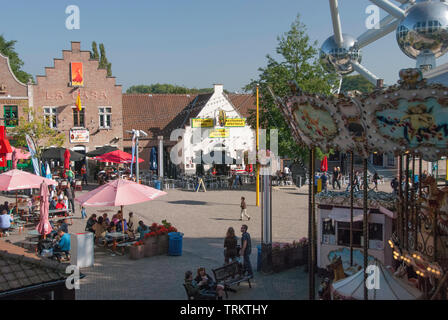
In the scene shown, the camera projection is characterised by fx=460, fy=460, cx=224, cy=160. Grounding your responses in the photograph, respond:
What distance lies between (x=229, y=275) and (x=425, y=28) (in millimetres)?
7166

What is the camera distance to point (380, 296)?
340 inches

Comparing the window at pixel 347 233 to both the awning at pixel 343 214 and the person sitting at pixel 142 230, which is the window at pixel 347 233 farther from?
the person sitting at pixel 142 230

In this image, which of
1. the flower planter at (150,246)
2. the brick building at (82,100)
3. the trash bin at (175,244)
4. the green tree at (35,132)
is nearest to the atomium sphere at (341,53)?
the trash bin at (175,244)

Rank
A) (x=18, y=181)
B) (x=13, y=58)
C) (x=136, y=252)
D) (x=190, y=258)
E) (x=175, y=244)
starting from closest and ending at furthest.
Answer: (x=136, y=252)
(x=190, y=258)
(x=175, y=244)
(x=18, y=181)
(x=13, y=58)

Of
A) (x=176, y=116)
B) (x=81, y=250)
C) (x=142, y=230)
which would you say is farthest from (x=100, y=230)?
(x=176, y=116)

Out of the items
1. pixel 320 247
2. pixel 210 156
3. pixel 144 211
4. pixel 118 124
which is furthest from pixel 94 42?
pixel 320 247

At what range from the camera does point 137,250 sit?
1451 centimetres

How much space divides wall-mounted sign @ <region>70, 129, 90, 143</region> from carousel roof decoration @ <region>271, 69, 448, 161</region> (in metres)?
30.0

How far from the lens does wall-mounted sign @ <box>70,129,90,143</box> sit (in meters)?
37.0

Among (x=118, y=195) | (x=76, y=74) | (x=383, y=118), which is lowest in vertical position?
(x=118, y=195)

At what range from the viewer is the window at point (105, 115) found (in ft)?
125

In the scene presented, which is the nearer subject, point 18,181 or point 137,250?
point 137,250

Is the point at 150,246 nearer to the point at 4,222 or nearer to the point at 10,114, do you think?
the point at 4,222

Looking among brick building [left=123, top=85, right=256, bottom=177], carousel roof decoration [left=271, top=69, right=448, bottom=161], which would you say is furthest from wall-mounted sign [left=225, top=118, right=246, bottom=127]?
carousel roof decoration [left=271, top=69, right=448, bottom=161]
